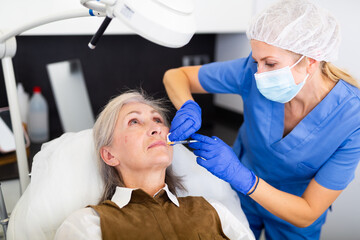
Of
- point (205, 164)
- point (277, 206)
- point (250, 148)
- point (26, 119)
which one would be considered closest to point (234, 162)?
point (205, 164)

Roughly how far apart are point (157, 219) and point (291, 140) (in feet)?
1.83

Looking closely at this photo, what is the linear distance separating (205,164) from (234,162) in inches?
3.6

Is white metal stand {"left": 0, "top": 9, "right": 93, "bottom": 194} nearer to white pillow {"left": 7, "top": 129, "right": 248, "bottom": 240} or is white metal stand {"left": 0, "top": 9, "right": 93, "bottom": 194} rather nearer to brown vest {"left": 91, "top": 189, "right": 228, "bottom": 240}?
white pillow {"left": 7, "top": 129, "right": 248, "bottom": 240}

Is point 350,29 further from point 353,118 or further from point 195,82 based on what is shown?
point 195,82

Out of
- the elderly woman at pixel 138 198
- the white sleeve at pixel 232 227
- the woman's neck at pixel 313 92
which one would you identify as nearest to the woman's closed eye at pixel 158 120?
the elderly woman at pixel 138 198

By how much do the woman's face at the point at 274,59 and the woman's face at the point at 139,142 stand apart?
399 mm

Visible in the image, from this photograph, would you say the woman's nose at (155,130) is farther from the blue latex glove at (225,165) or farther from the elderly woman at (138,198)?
the blue latex glove at (225,165)

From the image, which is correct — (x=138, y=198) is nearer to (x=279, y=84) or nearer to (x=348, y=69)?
(x=279, y=84)

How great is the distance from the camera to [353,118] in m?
1.14

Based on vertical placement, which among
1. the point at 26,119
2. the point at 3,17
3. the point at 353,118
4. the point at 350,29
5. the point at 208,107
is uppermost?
the point at 3,17

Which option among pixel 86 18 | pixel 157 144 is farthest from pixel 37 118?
pixel 157 144

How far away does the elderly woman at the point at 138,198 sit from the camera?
3.37 feet

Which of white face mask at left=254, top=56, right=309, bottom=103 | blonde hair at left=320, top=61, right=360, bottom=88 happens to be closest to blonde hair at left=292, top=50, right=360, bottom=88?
blonde hair at left=320, top=61, right=360, bottom=88

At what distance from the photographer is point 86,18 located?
1554 mm
